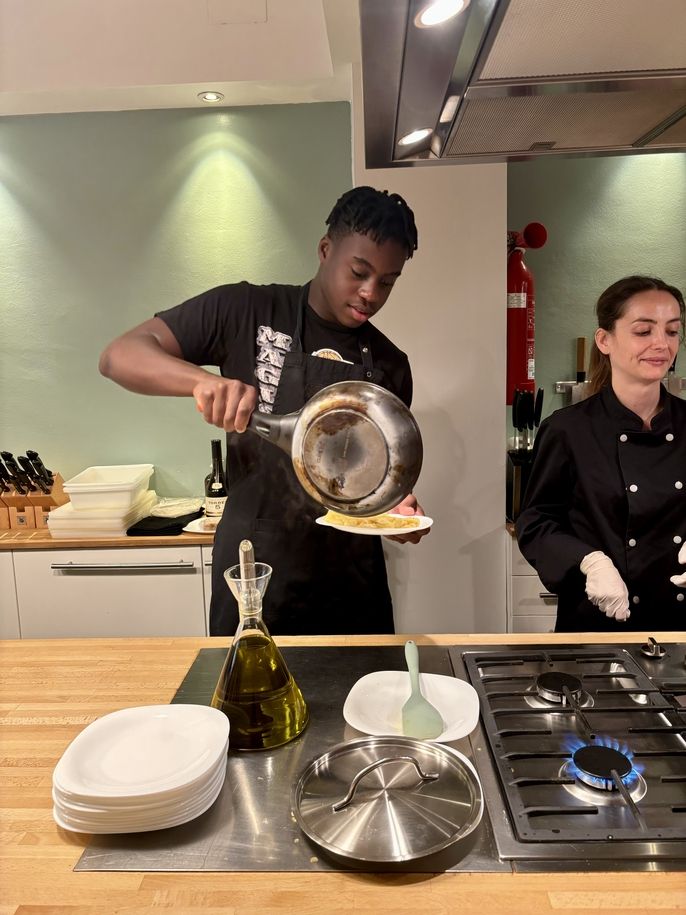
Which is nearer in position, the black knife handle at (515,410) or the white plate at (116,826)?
the white plate at (116,826)

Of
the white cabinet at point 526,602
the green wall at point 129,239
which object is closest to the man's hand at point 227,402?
the green wall at point 129,239

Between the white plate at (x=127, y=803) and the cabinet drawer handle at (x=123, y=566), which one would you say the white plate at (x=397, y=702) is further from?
the cabinet drawer handle at (x=123, y=566)

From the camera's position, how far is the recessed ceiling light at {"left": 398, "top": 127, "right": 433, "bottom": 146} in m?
1.11

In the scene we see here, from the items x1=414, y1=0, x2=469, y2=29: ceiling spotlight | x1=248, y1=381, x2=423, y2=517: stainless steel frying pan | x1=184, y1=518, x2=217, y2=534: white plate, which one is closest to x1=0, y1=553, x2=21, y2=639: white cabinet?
x1=184, y1=518, x2=217, y2=534: white plate

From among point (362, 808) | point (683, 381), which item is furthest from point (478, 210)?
point (362, 808)

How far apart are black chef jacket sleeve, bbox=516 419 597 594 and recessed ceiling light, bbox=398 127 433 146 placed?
916 millimetres

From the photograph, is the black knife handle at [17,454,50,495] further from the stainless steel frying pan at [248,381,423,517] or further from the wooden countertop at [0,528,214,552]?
the stainless steel frying pan at [248,381,423,517]

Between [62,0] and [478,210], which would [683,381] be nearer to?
[478,210]

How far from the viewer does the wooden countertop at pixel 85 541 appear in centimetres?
221

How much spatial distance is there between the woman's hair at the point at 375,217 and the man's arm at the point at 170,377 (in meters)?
0.61

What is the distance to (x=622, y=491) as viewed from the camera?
1731 mm

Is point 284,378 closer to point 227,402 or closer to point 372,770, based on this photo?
point 227,402

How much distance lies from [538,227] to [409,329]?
56 cm

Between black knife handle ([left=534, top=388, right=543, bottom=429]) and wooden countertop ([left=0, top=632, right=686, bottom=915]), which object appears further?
black knife handle ([left=534, top=388, right=543, bottom=429])
